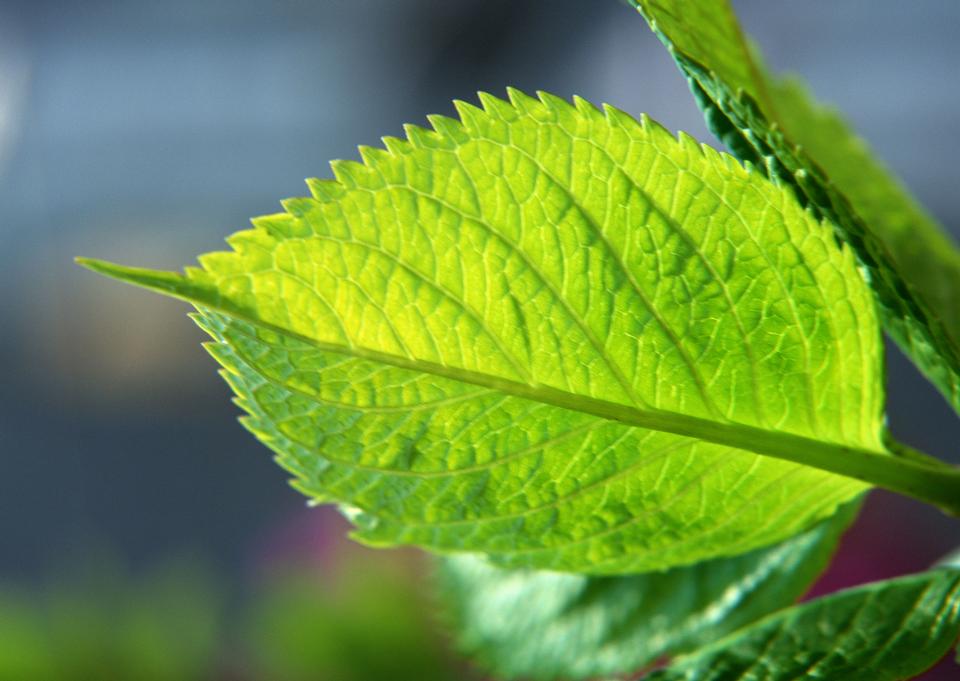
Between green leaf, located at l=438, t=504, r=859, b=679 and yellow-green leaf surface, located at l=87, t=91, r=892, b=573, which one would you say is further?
green leaf, located at l=438, t=504, r=859, b=679

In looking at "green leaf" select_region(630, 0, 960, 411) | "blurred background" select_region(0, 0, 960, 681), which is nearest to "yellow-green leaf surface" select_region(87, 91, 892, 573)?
"green leaf" select_region(630, 0, 960, 411)

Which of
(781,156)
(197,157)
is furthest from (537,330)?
(197,157)

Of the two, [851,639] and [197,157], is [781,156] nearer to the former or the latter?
[851,639]

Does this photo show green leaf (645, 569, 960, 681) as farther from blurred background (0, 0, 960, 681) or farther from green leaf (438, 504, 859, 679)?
blurred background (0, 0, 960, 681)

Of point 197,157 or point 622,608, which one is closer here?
point 622,608

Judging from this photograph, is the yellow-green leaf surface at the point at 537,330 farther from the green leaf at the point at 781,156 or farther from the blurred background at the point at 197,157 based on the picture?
the blurred background at the point at 197,157

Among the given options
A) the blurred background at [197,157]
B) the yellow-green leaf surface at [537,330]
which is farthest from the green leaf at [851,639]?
the blurred background at [197,157]
